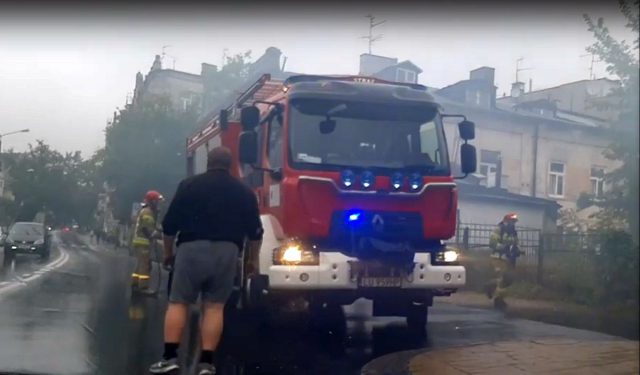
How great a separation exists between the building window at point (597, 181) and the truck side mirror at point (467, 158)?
1.44 metres

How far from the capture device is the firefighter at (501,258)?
1399 centimetres

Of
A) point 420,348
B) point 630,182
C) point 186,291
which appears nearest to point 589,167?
point 420,348

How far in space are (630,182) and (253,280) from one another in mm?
4785

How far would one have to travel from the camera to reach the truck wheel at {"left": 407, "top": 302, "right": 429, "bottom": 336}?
10.8 m

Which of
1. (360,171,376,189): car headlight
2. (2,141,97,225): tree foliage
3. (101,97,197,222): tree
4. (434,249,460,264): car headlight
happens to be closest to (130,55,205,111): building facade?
(101,97,197,222): tree

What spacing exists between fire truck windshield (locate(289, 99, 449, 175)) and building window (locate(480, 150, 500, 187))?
5277 mm

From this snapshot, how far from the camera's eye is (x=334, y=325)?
11.0 m

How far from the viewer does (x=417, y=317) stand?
11.0 m

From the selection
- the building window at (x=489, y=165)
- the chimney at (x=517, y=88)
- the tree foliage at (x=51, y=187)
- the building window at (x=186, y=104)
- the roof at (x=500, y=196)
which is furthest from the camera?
the building window at (x=186, y=104)

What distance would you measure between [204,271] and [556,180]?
27.1ft

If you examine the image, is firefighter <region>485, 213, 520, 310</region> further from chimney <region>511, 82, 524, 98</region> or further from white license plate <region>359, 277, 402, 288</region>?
white license plate <region>359, 277, 402, 288</region>

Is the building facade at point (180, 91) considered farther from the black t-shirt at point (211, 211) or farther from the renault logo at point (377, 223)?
the black t-shirt at point (211, 211)

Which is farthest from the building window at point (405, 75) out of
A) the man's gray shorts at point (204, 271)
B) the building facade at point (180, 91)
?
the building facade at point (180, 91)

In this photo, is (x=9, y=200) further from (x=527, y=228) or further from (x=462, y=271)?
(x=462, y=271)
